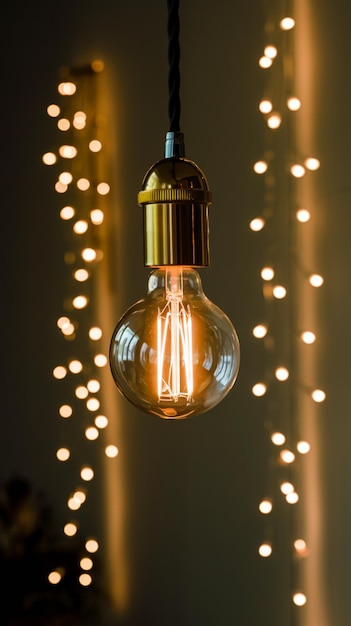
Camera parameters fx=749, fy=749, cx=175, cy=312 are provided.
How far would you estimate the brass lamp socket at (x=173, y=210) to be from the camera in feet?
2.31

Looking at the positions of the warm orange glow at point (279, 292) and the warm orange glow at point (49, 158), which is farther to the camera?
the warm orange glow at point (49, 158)

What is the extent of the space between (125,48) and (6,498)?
0.98 m

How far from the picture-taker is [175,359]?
0.73 m

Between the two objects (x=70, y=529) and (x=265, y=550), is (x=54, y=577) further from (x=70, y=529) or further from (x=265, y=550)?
(x=265, y=550)

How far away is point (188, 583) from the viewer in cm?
146

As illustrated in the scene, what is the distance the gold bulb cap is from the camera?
71 cm

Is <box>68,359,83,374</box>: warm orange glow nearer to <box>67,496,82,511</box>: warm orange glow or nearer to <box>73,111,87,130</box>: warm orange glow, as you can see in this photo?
<box>67,496,82,511</box>: warm orange glow

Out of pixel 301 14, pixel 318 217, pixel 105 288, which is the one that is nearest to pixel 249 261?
pixel 318 217

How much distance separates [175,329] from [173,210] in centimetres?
12

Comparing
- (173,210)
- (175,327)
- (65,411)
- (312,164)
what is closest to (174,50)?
(173,210)

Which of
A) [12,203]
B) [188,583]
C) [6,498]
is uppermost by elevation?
[12,203]

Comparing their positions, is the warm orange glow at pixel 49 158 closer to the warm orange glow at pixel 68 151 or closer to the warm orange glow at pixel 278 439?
the warm orange glow at pixel 68 151

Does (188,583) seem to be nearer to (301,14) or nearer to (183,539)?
(183,539)

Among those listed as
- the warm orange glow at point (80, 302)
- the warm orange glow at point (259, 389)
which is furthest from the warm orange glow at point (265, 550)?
the warm orange glow at point (80, 302)
